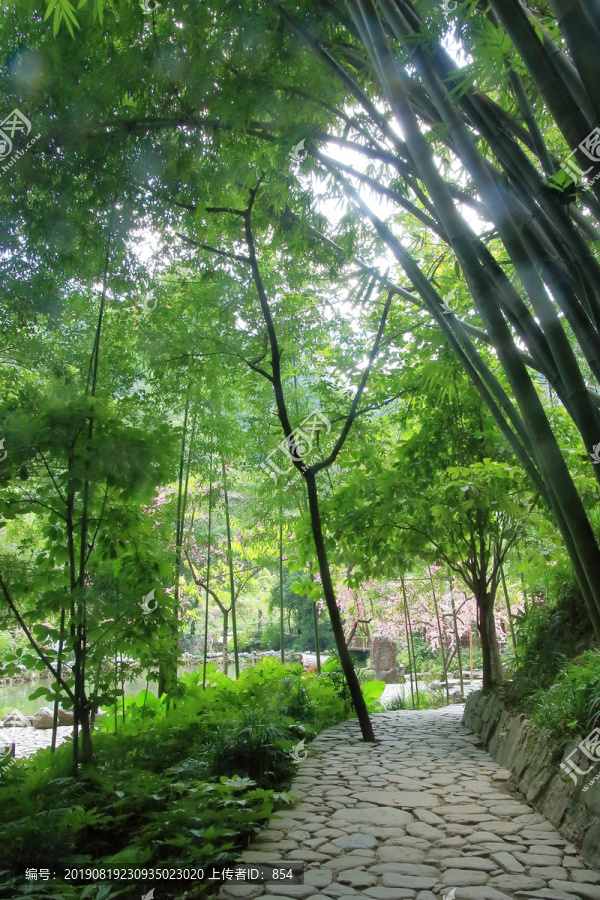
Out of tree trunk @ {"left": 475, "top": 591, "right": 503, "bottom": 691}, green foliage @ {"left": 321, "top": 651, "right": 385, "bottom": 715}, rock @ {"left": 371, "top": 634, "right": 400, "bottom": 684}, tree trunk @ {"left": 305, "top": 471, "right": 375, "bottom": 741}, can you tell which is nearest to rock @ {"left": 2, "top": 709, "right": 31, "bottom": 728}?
green foliage @ {"left": 321, "top": 651, "right": 385, "bottom": 715}

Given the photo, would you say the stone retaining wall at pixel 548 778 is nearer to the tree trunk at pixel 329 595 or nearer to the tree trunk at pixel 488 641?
the tree trunk at pixel 488 641

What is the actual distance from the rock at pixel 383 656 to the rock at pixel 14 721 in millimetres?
6742

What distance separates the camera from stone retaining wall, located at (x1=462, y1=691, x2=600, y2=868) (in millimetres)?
1986

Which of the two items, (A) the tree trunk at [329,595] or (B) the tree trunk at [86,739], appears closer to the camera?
(B) the tree trunk at [86,739]

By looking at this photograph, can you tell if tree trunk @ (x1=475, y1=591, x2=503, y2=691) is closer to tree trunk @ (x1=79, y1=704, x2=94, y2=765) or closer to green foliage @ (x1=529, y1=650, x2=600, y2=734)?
green foliage @ (x1=529, y1=650, x2=600, y2=734)

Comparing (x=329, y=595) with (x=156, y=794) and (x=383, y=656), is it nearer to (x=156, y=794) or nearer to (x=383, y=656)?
(x=156, y=794)

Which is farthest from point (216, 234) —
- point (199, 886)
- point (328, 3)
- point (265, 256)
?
point (199, 886)

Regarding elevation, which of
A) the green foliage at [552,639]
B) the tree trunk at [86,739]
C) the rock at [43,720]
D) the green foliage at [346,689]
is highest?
the green foliage at [552,639]

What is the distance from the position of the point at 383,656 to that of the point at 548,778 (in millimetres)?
10224

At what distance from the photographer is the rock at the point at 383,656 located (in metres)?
12.0

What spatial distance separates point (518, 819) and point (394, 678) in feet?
32.6

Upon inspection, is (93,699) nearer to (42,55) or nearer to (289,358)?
(42,55)

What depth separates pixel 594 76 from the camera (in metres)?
1.03

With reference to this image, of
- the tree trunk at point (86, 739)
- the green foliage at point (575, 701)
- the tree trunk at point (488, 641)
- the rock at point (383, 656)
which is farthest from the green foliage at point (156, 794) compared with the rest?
the rock at point (383, 656)
